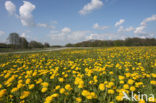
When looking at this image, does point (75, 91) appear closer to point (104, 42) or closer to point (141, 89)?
point (141, 89)

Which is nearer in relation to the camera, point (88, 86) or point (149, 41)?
Answer: point (88, 86)

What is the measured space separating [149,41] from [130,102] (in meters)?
35.6

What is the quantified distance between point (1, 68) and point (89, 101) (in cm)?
475

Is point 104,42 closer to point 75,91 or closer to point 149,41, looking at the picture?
point 149,41

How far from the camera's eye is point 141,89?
6.42 feet

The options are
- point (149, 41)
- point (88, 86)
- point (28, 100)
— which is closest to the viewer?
point (28, 100)

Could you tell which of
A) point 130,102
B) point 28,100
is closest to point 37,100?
point 28,100

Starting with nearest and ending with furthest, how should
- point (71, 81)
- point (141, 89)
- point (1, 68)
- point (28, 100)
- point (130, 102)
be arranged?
1. point (130, 102)
2. point (28, 100)
3. point (141, 89)
4. point (71, 81)
5. point (1, 68)

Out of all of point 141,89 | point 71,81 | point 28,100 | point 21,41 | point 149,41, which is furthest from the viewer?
point 21,41

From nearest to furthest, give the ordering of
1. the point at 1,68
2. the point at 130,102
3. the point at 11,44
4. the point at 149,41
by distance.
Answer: the point at 130,102, the point at 1,68, the point at 149,41, the point at 11,44

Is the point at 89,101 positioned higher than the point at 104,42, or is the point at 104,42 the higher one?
the point at 104,42

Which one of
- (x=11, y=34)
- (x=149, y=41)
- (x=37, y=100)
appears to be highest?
(x=11, y=34)

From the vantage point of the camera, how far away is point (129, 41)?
29.7 metres

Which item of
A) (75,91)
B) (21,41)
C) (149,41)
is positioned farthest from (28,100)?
(21,41)
